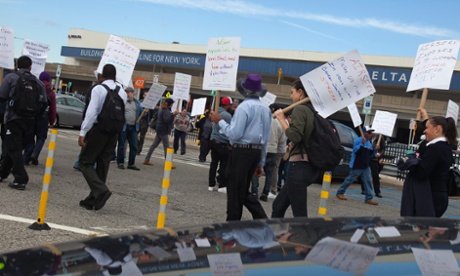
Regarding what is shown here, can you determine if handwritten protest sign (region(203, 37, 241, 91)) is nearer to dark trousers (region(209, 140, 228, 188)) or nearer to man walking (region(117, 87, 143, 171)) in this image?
dark trousers (region(209, 140, 228, 188))

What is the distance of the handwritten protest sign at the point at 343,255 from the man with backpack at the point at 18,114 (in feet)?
21.8

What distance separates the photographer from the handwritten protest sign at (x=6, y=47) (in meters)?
10.6

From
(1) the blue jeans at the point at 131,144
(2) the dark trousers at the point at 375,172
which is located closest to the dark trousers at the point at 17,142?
(1) the blue jeans at the point at 131,144

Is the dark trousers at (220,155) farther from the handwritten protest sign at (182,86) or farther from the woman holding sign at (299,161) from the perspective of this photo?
the handwritten protest sign at (182,86)

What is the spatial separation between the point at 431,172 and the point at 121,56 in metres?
6.12

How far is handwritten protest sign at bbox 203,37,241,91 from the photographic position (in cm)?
932

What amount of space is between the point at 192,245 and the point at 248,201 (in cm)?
412

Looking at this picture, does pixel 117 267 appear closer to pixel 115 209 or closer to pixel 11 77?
pixel 115 209

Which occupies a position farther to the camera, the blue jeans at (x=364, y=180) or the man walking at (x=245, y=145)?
the blue jeans at (x=364, y=180)

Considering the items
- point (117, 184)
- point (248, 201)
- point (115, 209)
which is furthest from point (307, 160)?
point (117, 184)

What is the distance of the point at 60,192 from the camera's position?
8.72 metres

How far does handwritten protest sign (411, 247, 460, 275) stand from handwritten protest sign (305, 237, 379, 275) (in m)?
0.16

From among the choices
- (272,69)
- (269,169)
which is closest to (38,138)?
(269,169)

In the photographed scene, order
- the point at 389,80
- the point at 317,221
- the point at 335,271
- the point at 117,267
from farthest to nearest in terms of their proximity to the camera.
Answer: the point at 389,80 → the point at 317,221 → the point at 117,267 → the point at 335,271
